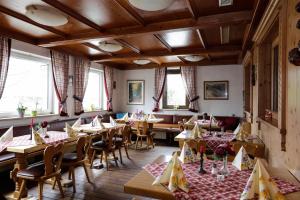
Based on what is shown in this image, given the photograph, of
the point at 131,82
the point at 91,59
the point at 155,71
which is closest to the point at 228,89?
the point at 155,71

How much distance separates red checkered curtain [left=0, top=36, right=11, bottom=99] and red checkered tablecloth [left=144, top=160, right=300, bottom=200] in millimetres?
3489

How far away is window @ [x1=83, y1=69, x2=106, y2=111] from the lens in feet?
22.0

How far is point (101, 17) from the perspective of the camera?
3.41 meters

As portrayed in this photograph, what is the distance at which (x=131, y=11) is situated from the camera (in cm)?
313

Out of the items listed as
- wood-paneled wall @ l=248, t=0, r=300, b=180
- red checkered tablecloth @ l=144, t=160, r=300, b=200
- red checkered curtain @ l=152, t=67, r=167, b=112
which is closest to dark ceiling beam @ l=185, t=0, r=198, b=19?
wood-paneled wall @ l=248, t=0, r=300, b=180

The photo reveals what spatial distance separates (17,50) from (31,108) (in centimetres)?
129

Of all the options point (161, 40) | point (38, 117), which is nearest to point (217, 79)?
point (161, 40)

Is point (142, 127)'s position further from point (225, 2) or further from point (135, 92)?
point (225, 2)

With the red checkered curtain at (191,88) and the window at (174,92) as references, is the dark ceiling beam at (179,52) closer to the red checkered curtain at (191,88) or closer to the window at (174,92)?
the red checkered curtain at (191,88)

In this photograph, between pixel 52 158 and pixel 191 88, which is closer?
pixel 52 158

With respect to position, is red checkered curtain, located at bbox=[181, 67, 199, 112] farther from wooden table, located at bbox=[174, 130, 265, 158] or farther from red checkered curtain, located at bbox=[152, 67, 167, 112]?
wooden table, located at bbox=[174, 130, 265, 158]

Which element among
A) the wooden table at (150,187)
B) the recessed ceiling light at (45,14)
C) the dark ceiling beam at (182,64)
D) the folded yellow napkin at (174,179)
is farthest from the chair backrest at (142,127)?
the folded yellow napkin at (174,179)

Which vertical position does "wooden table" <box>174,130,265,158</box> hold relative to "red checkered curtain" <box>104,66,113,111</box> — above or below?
below

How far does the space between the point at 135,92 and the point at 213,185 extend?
6537mm
